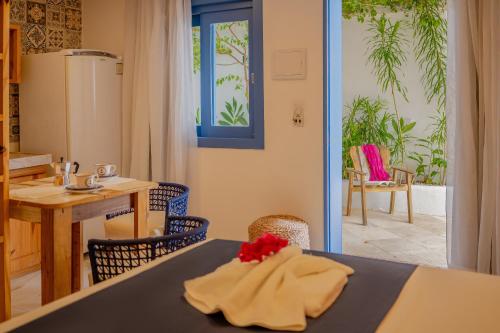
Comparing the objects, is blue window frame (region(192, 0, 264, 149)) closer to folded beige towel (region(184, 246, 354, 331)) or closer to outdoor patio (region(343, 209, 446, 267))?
outdoor patio (region(343, 209, 446, 267))

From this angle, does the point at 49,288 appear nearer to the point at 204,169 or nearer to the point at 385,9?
the point at 204,169

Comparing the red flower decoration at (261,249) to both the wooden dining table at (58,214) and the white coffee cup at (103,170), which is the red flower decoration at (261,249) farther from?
the white coffee cup at (103,170)

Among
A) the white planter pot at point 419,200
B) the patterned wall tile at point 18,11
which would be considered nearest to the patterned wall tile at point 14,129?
the patterned wall tile at point 18,11

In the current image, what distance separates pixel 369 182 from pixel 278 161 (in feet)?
7.06

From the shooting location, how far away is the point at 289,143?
12.5ft

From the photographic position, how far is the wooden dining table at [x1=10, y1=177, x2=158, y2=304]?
7.91ft

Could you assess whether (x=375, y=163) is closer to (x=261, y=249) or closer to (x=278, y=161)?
(x=278, y=161)

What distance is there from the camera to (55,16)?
15.0 ft

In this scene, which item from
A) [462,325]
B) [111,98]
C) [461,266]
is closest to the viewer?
[462,325]

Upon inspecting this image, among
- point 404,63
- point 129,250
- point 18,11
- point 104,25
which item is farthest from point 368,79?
point 129,250

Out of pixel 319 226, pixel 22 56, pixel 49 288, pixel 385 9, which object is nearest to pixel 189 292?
pixel 49 288

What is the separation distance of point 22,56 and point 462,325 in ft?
13.4

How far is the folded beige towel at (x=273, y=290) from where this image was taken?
1265 mm

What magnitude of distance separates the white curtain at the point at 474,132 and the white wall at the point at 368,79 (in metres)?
3.39
